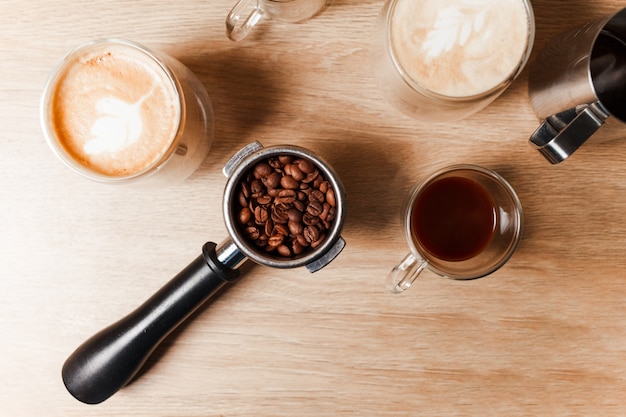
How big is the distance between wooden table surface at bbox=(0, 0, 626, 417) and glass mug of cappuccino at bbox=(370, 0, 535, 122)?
13cm

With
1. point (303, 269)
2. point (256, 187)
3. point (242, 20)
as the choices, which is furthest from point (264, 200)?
point (242, 20)

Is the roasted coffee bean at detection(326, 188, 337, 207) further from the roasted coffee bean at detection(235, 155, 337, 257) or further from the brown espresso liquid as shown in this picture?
the brown espresso liquid

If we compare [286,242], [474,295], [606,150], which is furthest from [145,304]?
[606,150]

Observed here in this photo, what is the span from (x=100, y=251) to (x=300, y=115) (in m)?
0.39

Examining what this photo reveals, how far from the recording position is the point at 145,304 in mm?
783

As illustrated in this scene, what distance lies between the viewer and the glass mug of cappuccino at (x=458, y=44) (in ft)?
2.26

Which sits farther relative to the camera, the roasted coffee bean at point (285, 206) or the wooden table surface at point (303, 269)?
the wooden table surface at point (303, 269)

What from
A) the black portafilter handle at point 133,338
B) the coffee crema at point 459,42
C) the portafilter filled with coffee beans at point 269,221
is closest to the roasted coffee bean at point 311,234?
the portafilter filled with coffee beans at point 269,221

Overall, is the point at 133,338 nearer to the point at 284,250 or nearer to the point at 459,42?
the point at 284,250

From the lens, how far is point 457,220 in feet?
2.64

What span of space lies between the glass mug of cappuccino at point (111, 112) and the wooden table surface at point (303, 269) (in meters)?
0.11

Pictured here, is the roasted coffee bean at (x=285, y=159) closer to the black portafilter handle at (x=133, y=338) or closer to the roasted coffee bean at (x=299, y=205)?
the roasted coffee bean at (x=299, y=205)

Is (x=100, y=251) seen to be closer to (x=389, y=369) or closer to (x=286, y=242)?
(x=286, y=242)

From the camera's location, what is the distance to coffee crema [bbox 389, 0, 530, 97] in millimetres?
689
